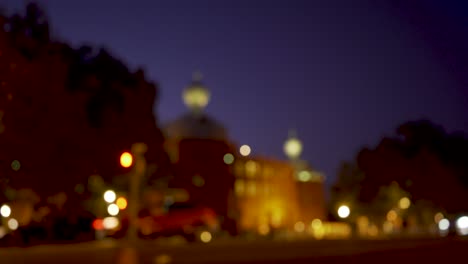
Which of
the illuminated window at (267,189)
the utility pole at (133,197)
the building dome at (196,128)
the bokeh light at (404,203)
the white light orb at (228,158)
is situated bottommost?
the utility pole at (133,197)

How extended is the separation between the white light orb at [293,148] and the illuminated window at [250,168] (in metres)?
22.6

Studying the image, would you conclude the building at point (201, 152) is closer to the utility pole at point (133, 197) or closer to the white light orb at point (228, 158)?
the white light orb at point (228, 158)

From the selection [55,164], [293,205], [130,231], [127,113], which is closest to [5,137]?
[55,164]

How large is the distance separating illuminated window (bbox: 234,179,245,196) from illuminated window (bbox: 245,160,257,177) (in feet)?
6.50

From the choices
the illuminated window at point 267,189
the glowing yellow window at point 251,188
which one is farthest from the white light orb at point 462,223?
the illuminated window at point 267,189

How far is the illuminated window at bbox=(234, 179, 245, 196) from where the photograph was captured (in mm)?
100369

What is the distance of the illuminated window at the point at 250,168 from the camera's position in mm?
103312

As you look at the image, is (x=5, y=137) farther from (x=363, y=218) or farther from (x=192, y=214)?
(x=363, y=218)

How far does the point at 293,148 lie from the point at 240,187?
90.7 ft

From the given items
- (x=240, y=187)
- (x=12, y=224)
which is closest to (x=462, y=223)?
(x=12, y=224)

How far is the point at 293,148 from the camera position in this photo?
128m

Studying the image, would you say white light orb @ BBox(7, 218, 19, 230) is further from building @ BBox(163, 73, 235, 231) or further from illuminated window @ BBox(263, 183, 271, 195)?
illuminated window @ BBox(263, 183, 271, 195)

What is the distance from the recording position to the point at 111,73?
4975 centimetres

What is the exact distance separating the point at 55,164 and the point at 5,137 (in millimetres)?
3211
